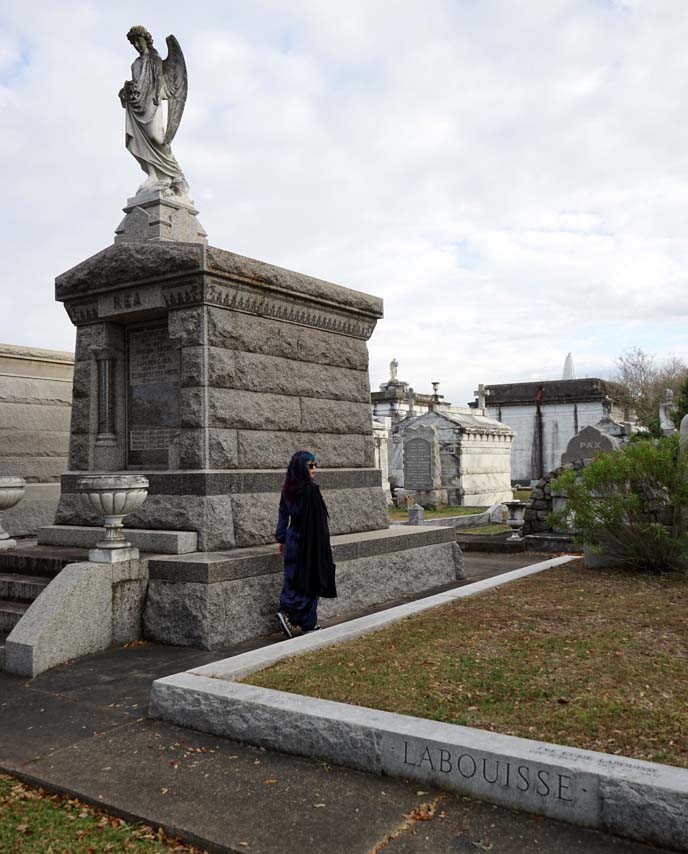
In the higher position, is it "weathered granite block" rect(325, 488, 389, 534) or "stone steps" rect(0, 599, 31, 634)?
"weathered granite block" rect(325, 488, 389, 534)

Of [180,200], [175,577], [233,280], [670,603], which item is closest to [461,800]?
[175,577]

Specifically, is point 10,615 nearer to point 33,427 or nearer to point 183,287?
point 183,287

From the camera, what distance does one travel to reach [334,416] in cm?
916

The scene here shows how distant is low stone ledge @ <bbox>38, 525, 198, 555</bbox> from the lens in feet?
23.2

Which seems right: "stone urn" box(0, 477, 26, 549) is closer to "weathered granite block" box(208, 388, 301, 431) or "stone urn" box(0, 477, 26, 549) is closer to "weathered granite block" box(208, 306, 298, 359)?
"weathered granite block" box(208, 388, 301, 431)

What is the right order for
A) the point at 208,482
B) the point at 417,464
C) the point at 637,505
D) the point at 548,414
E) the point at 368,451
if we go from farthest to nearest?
the point at 548,414 < the point at 417,464 < the point at 368,451 < the point at 637,505 < the point at 208,482

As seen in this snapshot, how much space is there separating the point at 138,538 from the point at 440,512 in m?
17.1

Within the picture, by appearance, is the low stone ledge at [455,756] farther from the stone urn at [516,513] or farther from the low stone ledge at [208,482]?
the stone urn at [516,513]

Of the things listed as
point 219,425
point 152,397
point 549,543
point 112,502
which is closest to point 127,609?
point 112,502

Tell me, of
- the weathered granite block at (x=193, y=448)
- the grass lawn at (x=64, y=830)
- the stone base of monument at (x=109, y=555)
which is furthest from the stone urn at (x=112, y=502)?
the grass lawn at (x=64, y=830)

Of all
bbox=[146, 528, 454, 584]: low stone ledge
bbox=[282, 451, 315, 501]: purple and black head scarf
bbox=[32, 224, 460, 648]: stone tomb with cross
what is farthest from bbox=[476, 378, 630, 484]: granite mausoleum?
bbox=[282, 451, 315, 501]: purple and black head scarf

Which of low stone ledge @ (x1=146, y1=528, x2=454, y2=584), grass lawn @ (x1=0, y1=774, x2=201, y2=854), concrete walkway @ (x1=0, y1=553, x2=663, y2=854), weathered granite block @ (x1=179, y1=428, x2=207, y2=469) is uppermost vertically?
weathered granite block @ (x1=179, y1=428, x2=207, y2=469)

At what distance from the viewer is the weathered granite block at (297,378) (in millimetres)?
7934

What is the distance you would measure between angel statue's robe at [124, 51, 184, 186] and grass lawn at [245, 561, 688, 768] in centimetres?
585
